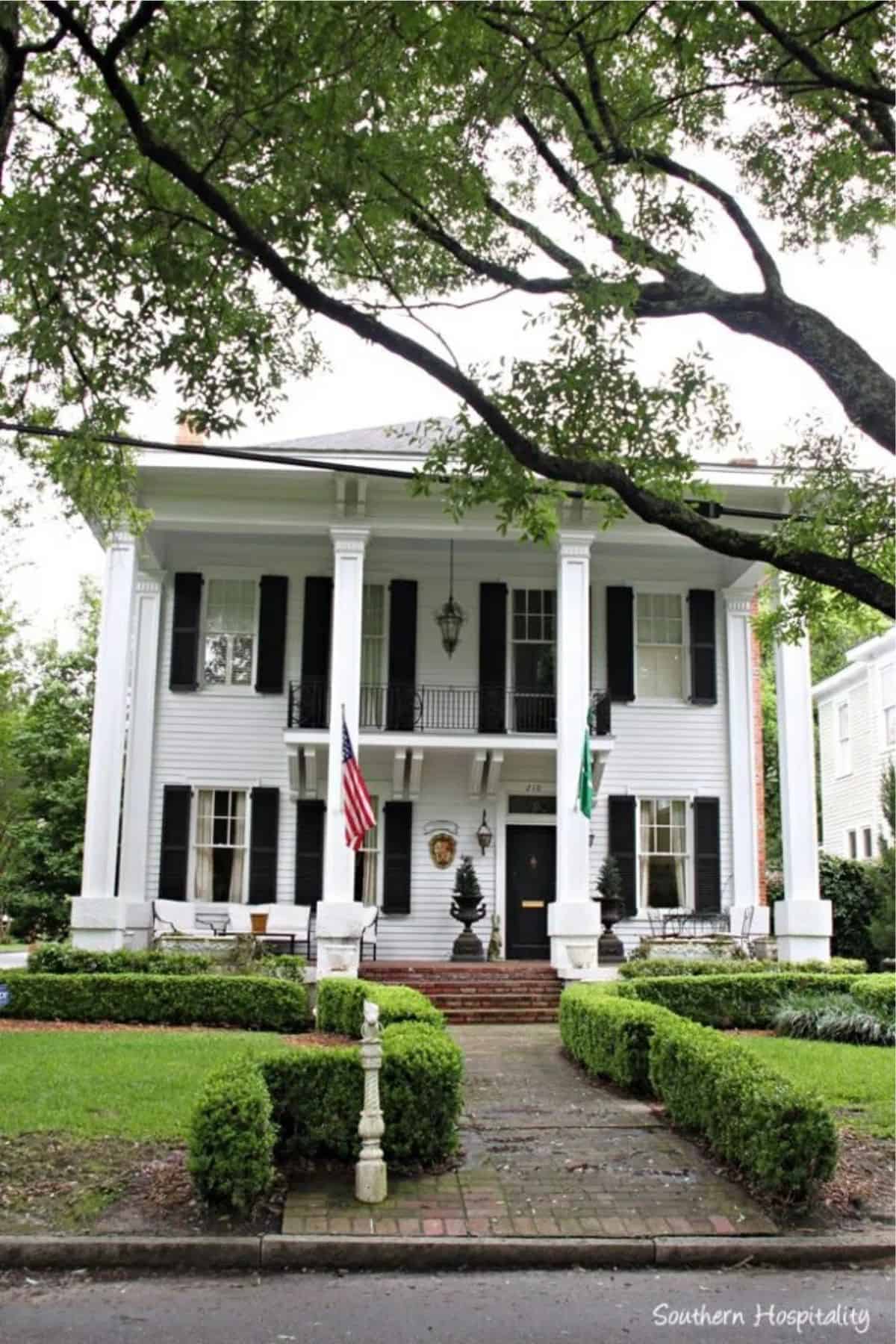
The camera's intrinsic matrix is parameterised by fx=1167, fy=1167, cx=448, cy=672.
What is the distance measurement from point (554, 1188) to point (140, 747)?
1293 cm

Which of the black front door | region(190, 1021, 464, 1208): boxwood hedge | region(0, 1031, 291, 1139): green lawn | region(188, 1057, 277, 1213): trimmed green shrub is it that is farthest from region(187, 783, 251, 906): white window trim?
region(188, 1057, 277, 1213): trimmed green shrub

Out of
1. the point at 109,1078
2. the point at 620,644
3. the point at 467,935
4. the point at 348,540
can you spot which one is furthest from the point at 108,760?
the point at 620,644

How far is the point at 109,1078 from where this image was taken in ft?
32.3

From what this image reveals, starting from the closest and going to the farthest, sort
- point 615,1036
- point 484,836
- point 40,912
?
point 615,1036 < point 484,836 < point 40,912

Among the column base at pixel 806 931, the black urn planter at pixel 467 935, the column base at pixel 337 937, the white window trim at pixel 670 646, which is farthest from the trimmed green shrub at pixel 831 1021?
the white window trim at pixel 670 646

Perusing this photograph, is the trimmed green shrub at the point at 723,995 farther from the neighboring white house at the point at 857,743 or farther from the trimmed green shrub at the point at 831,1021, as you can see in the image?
the neighboring white house at the point at 857,743

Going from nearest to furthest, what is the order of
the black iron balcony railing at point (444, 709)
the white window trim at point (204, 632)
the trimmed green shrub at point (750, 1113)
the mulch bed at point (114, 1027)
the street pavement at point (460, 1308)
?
the street pavement at point (460, 1308)
the trimmed green shrub at point (750, 1113)
the mulch bed at point (114, 1027)
the black iron balcony railing at point (444, 709)
the white window trim at point (204, 632)

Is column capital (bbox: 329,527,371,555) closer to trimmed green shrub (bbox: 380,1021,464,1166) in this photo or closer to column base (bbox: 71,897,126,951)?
column base (bbox: 71,897,126,951)

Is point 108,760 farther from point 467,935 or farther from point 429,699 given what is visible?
point 467,935

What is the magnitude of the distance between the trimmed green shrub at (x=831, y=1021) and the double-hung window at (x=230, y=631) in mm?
10104

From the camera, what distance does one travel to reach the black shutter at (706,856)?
1909 cm

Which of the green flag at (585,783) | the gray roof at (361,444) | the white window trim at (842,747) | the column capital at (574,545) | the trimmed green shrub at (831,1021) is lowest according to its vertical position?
the trimmed green shrub at (831,1021)

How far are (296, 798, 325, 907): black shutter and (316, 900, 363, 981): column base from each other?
2.45 m

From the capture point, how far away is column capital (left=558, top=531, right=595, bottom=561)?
1773cm
